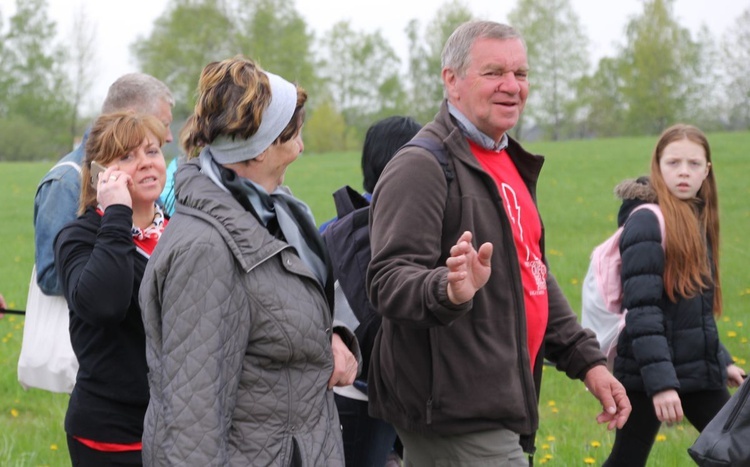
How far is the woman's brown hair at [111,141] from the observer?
157 inches

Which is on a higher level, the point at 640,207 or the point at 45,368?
the point at 640,207

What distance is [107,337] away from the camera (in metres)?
3.77

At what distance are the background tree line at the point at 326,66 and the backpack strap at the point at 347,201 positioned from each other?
5859 cm

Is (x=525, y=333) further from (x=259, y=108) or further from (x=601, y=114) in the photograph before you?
(x=601, y=114)

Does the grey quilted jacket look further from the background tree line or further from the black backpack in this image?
the background tree line

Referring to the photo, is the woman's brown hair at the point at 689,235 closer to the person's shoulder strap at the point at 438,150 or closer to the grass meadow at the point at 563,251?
the grass meadow at the point at 563,251

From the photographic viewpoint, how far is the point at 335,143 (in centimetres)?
7025

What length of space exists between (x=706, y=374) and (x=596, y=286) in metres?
0.71

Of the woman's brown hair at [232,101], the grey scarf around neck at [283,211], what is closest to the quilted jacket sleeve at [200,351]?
the grey scarf around neck at [283,211]

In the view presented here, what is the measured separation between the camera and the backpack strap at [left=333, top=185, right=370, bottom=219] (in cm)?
470

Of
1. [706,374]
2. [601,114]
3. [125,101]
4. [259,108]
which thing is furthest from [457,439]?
[601,114]

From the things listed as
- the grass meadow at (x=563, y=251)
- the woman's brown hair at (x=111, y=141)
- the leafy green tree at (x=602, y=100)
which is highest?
the leafy green tree at (x=602, y=100)

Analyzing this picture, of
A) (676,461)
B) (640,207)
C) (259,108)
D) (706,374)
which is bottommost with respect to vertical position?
(676,461)

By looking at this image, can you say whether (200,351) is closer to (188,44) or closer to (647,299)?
(647,299)
